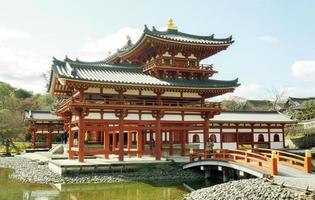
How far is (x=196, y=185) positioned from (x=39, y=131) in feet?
118

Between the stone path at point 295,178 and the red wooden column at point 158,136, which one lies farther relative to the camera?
the red wooden column at point 158,136

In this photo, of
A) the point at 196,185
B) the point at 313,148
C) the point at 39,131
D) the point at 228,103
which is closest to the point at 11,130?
the point at 39,131

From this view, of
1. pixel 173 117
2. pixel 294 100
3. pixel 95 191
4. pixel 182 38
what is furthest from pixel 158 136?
pixel 294 100

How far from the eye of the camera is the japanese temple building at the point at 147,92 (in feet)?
90.4

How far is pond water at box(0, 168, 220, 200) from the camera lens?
804 inches

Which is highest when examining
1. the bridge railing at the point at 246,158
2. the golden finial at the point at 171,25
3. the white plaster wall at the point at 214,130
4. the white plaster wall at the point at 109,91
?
the golden finial at the point at 171,25

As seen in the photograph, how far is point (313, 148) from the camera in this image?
49438 millimetres

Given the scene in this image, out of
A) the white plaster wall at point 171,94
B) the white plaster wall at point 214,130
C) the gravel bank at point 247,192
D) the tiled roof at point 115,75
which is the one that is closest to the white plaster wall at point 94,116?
the tiled roof at point 115,75

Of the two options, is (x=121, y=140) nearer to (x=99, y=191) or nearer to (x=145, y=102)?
(x=145, y=102)

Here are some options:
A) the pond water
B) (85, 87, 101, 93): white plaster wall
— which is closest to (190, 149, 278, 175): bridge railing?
the pond water

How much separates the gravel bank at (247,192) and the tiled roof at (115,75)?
1118 centimetres

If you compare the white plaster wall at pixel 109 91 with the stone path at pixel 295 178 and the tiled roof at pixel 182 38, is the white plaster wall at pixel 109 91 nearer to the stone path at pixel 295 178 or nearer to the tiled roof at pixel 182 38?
the tiled roof at pixel 182 38

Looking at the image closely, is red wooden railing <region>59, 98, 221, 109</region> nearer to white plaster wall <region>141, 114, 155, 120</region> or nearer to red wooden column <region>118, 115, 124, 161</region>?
white plaster wall <region>141, 114, 155, 120</region>

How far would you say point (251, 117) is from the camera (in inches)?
1836
